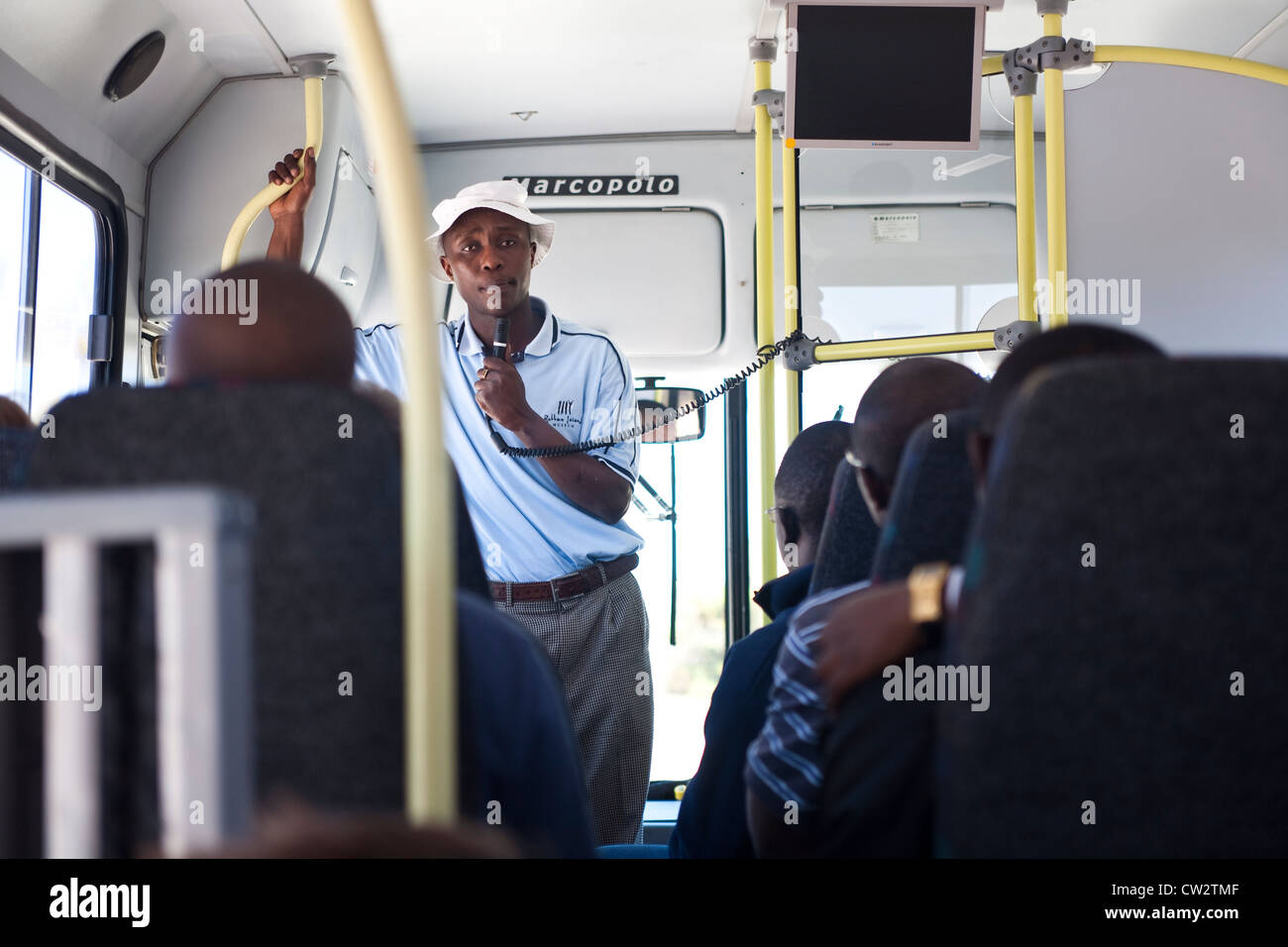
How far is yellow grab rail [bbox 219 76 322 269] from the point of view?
355 centimetres

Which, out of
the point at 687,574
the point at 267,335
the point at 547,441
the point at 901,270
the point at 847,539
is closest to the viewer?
the point at 267,335

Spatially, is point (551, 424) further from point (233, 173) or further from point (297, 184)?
point (233, 173)

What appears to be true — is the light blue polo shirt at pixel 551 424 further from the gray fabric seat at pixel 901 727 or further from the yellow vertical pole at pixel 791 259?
the gray fabric seat at pixel 901 727

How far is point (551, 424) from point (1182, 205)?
200cm

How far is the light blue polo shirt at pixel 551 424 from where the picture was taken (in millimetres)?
2840

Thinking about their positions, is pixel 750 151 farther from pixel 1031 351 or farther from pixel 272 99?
pixel 1031 351

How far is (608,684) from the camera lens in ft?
9.78

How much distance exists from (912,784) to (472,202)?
2.06 metres

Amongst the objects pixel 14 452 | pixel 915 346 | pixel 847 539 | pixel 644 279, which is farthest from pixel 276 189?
pixel 847 539

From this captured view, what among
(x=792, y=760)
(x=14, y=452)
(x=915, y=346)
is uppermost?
(x=915, y=346)

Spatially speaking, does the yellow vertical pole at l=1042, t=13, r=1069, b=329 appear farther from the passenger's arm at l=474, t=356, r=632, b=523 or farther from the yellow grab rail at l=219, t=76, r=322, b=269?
the yellow grab rail at l=219, t=76, r=322, b=269

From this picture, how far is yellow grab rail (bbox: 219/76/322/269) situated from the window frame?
0.34 meters

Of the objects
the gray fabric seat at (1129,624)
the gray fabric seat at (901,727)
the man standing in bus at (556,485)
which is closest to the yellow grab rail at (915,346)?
the man standing in bus at (556,485)

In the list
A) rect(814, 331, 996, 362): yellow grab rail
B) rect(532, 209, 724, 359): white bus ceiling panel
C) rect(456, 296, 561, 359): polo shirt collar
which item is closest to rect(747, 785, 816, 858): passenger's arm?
rect(456, 296, 561, 359): polo shirt collar
